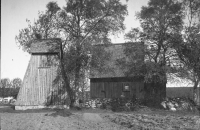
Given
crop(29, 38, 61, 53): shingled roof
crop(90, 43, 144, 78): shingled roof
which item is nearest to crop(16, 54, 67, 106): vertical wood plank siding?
crop(29, 38, 61, 53): shingled roof

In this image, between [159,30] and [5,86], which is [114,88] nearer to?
[159,30]

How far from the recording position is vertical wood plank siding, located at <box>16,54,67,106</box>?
26.2 metres

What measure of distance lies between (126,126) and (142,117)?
3922 mm

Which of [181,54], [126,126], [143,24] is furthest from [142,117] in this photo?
[143,24]

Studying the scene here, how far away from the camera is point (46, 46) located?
2873 cm

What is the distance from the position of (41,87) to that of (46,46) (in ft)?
17.7

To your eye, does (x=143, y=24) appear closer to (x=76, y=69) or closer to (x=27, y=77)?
(x=76, y=69)

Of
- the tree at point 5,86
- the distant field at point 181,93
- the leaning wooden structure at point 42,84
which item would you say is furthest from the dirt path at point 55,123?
the tree at point 5,86

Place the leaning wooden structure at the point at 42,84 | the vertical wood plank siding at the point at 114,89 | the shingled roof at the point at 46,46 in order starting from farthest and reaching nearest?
1. the vertical wood plank siding at the point at 114,89
2. the shingled roof at the point at 46,46
3. the leaning wooden structure at the point at 42,84

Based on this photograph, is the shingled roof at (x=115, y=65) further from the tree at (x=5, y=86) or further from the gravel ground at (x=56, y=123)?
the tree at (x=5, y=86)

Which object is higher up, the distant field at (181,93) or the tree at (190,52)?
the tree at (190,52)

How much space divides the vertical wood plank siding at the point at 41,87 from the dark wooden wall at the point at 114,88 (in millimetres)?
10843

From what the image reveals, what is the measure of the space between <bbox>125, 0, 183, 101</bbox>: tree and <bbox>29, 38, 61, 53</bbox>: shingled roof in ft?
30.3

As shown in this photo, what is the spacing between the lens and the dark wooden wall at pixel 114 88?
3566cm
